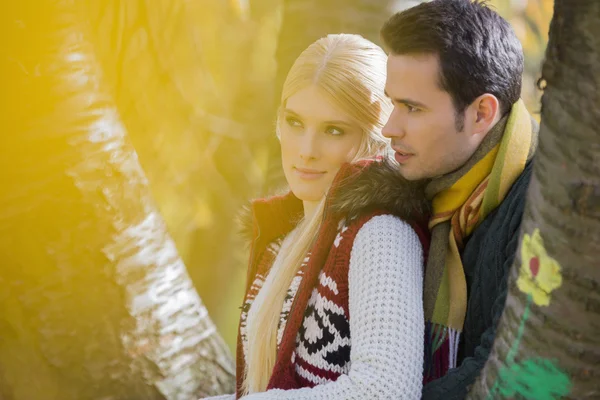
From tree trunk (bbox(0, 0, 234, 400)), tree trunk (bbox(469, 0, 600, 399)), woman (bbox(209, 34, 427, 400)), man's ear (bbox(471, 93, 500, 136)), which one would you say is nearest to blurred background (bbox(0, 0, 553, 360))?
tree trunk (bbox(0, 0, 234, 400))

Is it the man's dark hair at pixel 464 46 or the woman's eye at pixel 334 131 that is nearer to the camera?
the man's dark hair at pixel 464 46

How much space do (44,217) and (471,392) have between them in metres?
1.64

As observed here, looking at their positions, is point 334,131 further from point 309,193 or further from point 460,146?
point 460,146

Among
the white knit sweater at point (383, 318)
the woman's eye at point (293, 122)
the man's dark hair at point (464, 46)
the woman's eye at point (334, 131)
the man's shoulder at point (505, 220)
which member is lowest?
the white knit sweater at point (383, 318)

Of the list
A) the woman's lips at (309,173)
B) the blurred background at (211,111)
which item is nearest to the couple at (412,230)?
the woman's lips at (309,173)

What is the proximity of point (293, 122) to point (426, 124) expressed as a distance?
568 millimetres

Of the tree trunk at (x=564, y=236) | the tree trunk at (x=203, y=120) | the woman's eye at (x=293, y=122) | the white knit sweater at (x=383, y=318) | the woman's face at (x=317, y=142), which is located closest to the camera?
the tree trunk at (x=564, y=236)

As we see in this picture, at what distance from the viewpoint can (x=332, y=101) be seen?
8.48ft

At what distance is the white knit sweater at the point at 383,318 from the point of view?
6.37ft

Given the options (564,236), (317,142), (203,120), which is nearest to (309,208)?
(317,142)

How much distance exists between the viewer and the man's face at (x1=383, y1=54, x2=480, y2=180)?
2277 millimetres

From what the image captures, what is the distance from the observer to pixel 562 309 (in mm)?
1409

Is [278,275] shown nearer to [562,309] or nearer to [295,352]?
[295,352]

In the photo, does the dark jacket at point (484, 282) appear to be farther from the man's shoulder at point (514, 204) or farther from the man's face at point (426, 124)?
the man's face at point (426, 124)
